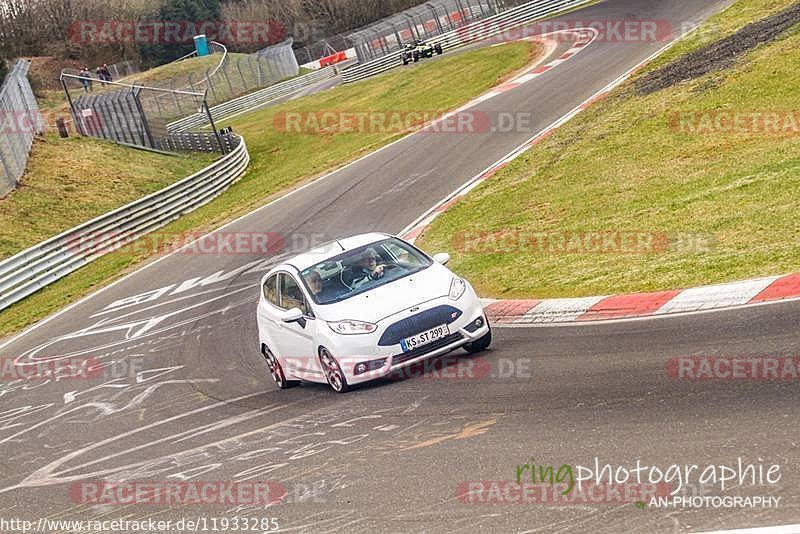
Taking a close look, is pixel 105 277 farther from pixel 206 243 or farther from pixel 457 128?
pixel 457 128

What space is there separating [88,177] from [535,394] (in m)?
31.9

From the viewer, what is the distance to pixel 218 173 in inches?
1503

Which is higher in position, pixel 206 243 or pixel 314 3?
pixel 314 3

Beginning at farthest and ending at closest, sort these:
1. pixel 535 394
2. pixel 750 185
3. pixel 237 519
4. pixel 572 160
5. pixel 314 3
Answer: pixel 314 3 → pixel 572 160 → pixel 750 185 → pixel 535 394 → pixel 237 519

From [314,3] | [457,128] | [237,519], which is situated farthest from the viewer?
[314,3]

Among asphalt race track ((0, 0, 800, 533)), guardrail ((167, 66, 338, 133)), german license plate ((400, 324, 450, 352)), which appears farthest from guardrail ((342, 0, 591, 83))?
german license plate ((400, 324, 450, 352))

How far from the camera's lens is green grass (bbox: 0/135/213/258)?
3306 cm

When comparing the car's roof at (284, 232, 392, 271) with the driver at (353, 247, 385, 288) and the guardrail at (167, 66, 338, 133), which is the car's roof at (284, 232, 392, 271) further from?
the guardrail at (167, 66, 338, 133)

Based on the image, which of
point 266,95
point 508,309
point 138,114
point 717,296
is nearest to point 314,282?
point 508,309

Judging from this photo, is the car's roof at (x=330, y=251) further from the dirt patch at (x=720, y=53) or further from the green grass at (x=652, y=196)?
the dirt patch at (x=720, y=53)

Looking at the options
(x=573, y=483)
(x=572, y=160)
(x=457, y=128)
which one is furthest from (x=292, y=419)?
(x=457, y=128)

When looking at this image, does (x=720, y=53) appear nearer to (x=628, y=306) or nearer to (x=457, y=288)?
(x=628, y=306)

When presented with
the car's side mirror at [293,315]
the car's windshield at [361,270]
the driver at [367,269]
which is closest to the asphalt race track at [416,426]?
the car's side mirror at [293,315]

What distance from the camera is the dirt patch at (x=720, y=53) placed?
2545cm
